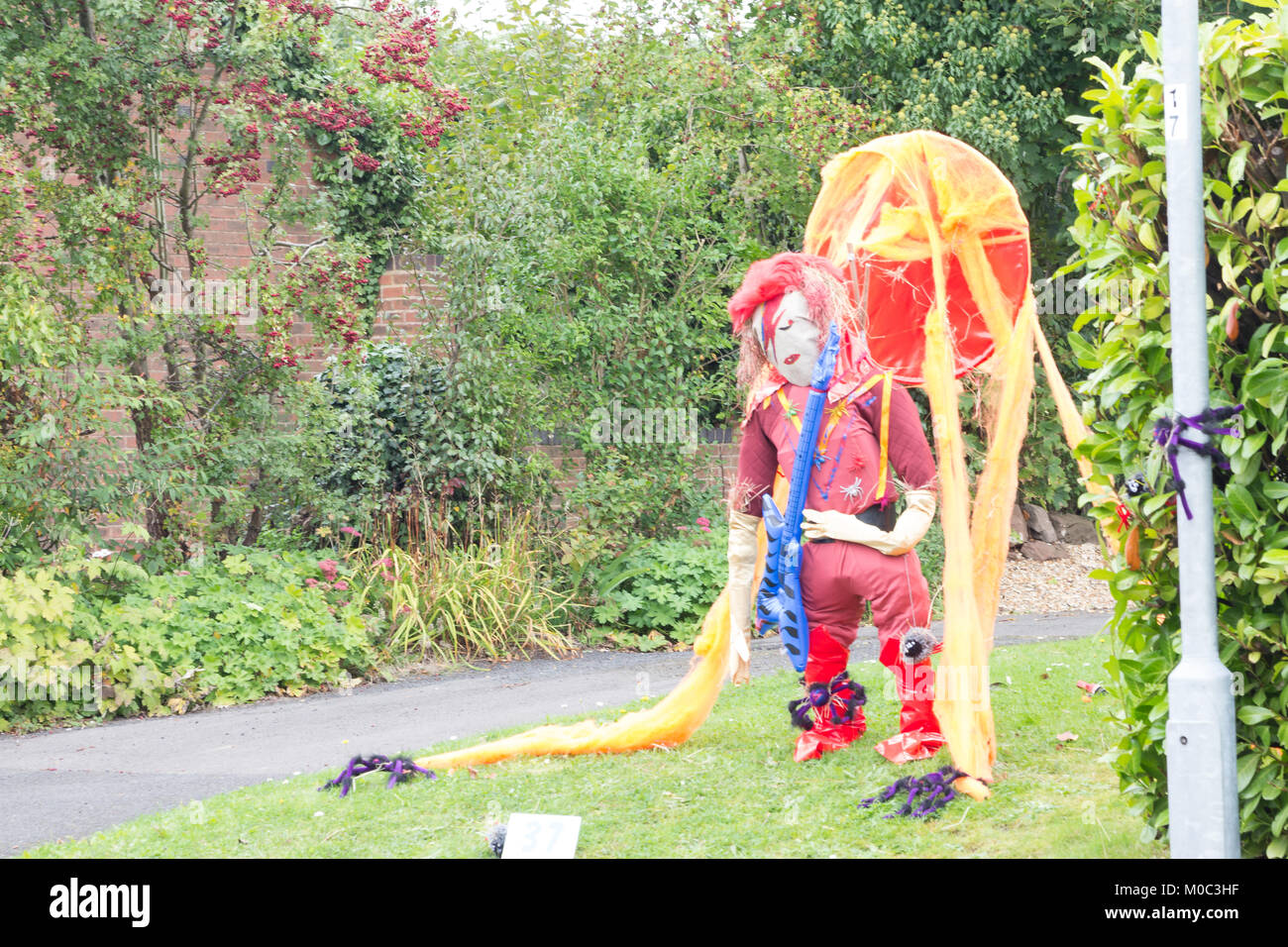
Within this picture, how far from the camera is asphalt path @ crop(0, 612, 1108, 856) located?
5.28 metres

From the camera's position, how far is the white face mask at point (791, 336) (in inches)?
193

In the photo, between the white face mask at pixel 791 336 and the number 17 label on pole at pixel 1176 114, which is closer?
the number 17 label on pole at pixel 1176 114

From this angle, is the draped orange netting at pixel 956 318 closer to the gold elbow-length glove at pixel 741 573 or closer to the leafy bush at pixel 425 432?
the gold elbow-length glove at pixel 741 573

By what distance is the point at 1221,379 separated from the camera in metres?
3.06

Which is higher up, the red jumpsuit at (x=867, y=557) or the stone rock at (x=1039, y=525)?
the red jumpsuit at (x=867, y=557)

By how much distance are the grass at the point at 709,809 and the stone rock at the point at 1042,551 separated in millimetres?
7099

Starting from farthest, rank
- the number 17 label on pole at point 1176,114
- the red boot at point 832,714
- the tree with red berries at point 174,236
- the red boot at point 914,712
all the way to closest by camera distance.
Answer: the tree with red berries at point 174,236, the red boot at point 832,714, the red boot at point 914,712, the number 17 label on pole at point 1176,114

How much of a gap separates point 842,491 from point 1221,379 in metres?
1.94

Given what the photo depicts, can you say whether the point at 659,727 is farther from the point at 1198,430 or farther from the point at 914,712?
the point at 1198,430

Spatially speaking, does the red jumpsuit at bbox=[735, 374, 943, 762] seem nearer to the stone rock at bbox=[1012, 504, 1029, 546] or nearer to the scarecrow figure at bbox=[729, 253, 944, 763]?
the scarecrow figure at bbox=[729, 253, 944, 763]

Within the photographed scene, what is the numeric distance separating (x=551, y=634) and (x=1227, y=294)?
246 inches

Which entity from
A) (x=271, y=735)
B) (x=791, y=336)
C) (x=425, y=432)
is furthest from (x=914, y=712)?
(x=425, y=432)

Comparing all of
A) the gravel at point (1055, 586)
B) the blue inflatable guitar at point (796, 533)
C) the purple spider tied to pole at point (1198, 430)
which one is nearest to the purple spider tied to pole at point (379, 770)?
the blue inflatable guitar at point (796, 533)
